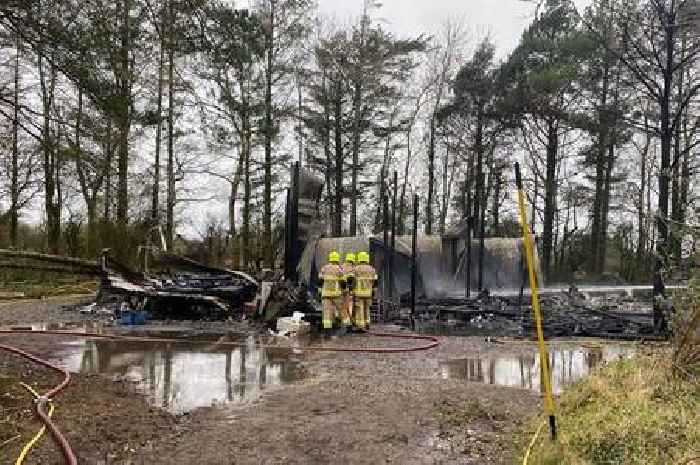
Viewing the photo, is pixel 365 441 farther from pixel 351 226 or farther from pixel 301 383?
pixel 351 226

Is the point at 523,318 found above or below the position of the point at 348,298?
below

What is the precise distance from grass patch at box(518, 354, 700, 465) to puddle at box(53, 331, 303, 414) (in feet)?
11.5

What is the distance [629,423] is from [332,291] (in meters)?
8.22

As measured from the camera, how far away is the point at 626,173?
33594mm

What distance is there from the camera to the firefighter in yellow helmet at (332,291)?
12.6 m

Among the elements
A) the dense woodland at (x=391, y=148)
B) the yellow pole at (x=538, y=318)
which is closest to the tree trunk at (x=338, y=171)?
the dense woodland at (x=391, y=148)

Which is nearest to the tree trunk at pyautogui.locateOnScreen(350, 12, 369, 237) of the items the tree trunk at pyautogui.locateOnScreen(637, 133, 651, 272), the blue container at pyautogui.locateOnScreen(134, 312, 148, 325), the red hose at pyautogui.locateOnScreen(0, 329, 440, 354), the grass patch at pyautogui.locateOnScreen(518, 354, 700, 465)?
the tree trunk at pyautogui.locateOnScreen(637, 133, 651, 272)

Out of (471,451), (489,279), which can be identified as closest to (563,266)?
(489,279)

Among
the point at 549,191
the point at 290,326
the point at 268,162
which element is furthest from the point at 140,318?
the point at 549,191

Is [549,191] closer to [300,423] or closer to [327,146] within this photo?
[327,146]

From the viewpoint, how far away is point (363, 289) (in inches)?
504

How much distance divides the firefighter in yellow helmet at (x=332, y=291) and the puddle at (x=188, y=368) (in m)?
1.70

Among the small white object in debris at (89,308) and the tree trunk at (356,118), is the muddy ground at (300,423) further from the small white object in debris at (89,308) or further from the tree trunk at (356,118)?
the tree trunk at (356,118)

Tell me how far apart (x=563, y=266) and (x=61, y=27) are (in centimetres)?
3060
